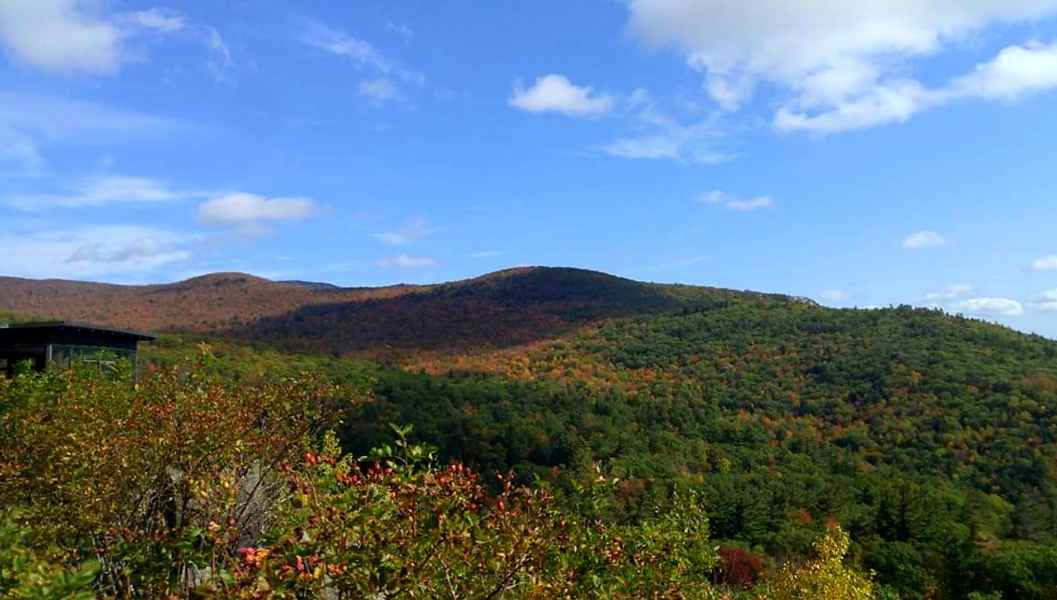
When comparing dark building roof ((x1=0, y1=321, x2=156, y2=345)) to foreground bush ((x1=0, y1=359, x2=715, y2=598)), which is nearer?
foreground bush ((x1=0, y1=359, x2=715, y2=598))

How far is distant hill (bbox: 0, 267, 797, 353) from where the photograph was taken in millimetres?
116875

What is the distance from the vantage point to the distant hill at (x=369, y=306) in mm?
116875

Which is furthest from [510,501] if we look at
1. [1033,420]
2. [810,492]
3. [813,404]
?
[813,404]

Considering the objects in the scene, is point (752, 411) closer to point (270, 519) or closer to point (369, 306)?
point (369, 306)

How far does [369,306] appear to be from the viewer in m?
136

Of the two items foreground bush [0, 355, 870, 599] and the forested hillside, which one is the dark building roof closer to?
the forested hillside

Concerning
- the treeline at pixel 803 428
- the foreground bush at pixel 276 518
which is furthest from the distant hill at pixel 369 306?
the foreground bush at pixel 276 518

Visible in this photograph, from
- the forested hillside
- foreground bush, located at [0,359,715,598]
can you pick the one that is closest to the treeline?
the forested hillside

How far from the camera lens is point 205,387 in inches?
547

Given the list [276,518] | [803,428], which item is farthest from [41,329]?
[803,428]

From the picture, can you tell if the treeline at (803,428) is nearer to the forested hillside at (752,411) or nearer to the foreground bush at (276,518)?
the forested hillside at (752,411)

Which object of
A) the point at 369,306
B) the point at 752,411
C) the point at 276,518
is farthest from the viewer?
the point at 369,306

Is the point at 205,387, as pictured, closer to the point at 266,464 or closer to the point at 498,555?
the point at 266,464

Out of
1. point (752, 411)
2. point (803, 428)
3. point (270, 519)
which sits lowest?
point (803, 428)
